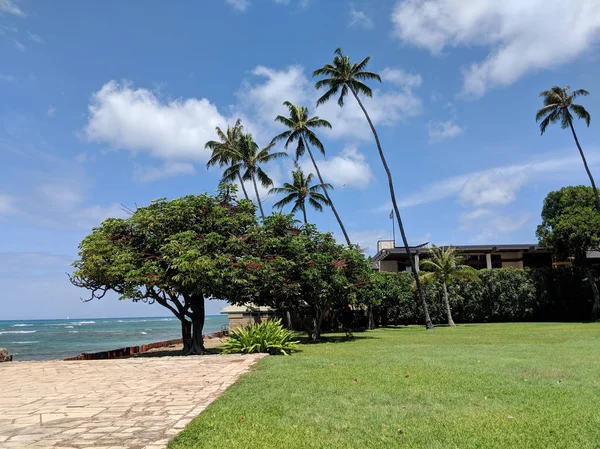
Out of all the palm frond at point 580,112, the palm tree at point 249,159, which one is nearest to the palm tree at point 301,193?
the palm tree at point 249,159

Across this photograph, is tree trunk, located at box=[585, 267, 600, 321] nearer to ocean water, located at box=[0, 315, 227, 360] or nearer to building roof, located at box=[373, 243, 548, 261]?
building roof, located at box=[373, 243, 548, 261]

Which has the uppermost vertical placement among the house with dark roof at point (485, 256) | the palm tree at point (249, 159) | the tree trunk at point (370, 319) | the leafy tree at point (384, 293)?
the palm tree at point (249, 159)

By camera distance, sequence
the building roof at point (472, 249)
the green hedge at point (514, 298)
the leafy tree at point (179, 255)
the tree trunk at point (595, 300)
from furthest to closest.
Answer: the building roof at point (472, 249) < the green hedge at point (514, 298) < the tree trunk at point (595, 300) < the leafy tree at point (179, 255)

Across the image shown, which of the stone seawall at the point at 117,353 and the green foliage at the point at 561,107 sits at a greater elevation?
the green foliage at the point at 561,107

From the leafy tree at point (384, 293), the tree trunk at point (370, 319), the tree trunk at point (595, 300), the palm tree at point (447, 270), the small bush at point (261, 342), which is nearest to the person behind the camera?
the small bush at point (261, 342)

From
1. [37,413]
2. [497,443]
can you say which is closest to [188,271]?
[37,413]

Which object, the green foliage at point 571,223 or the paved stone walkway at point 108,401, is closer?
the paved stone walkway at point 108,401

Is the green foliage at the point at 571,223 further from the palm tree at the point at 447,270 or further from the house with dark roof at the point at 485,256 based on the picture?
the palm tree at the point at 447,270

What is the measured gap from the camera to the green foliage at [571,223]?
30.5m

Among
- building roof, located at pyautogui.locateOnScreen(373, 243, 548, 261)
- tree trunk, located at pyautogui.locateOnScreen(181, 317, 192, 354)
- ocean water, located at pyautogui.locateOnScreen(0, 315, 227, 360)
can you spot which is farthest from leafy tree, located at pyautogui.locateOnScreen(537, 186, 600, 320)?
ocean water, located at pyautogui.locateOnScreen(0, 315, 227, 360)

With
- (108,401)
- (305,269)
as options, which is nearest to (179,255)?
(305,269)

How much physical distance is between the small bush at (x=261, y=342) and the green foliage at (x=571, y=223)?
24.8 meters

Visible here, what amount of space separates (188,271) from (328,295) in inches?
288

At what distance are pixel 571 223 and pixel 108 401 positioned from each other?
32.0m
